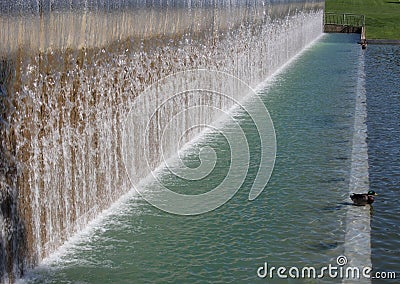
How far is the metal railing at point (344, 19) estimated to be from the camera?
161ft

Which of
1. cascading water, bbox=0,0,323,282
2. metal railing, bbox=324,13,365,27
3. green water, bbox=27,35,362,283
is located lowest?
green water, bbox=27,35,362,283

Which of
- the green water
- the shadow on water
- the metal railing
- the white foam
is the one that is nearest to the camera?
the shadow on water

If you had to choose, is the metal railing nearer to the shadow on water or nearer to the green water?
the green water

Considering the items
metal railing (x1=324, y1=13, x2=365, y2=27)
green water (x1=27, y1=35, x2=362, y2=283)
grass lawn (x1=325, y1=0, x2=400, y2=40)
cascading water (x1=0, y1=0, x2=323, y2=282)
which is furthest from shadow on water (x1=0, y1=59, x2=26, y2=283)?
metal railing (x1=324, y1=13, x2=365, y2=27)

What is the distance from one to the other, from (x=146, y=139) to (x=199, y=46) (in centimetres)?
422

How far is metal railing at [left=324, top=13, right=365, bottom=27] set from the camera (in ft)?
161

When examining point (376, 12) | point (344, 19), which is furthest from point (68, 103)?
point (376, 12)

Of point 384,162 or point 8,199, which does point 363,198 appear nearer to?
point 384,162

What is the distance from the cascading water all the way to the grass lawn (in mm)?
30527

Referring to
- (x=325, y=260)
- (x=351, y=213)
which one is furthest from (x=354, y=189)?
(x=325, y=260)

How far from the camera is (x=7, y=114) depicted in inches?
277

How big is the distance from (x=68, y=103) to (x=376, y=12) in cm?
5073

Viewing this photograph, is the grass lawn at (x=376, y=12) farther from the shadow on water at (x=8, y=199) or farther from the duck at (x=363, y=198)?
the shadow on water at (x=8, y=199)

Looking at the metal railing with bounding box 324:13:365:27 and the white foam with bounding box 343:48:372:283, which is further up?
the metal railing with bounding box 324:13:365:27
